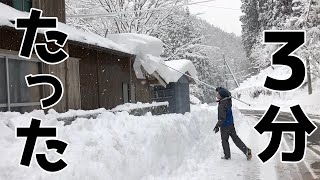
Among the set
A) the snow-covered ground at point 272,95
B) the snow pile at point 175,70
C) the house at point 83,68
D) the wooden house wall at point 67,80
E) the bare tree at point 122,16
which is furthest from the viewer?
the snow-covered ground at point 272,95

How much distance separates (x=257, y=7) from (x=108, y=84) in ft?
134

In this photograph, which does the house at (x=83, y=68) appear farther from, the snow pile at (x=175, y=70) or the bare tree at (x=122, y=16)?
the bare tree at (x=122, y=16)

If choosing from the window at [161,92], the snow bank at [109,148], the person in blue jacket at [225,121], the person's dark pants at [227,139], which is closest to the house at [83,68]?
the window at [161,92]

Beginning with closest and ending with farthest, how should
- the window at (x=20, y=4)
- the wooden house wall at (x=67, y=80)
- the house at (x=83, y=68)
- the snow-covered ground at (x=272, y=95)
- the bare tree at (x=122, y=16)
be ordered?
the house at (x=83, y=68)
the window at (x=20, y=4)
the wooden house wall at (x=67, y=80)
the bare tree at (x=122, y=16)
the snow-covered ground at (x=272, y=95)

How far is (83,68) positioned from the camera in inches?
537

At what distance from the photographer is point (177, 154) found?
8820mm

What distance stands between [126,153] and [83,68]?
7.52 meters

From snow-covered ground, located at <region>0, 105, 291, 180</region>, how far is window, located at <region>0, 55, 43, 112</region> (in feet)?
5.08

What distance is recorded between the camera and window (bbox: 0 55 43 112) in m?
9.04

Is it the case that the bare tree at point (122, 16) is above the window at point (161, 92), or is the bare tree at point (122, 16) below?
above

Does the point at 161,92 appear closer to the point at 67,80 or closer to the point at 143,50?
the point at 143,50

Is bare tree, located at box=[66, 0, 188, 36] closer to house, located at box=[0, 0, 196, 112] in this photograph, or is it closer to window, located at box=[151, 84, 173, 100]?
window, located at box=[151, 84, 173, 100]

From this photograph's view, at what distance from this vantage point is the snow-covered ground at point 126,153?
5145 millimetres

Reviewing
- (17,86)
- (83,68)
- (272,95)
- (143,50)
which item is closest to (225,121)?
(17,86)
